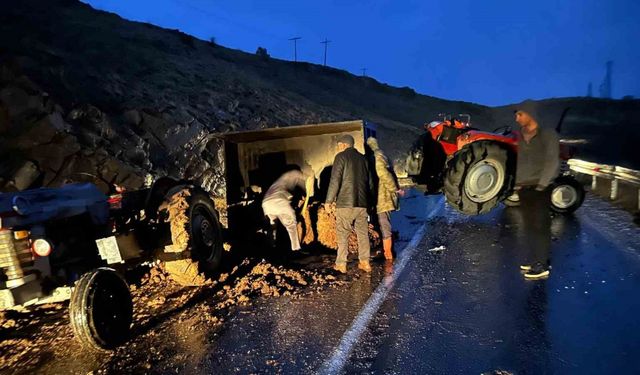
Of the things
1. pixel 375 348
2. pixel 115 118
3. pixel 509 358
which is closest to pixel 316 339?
pixel 375 348

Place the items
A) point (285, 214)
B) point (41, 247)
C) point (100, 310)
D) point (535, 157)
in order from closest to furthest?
1. point (41, 247)
2. point (100, 310)
3. point (285, 214)
4. point (535, 157)

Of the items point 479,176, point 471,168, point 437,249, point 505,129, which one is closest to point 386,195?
point 437,249

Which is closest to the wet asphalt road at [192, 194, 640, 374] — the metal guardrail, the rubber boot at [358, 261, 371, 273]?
the rubber boot at [358, 261, 371, 273]

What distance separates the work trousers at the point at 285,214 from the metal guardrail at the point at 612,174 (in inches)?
296

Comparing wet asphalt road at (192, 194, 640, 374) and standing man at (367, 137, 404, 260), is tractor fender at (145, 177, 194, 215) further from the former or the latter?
standing man at (367, 137, 404, 260)

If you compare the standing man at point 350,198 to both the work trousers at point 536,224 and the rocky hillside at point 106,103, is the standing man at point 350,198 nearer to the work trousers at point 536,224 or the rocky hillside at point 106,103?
the work trousers at point 536,224

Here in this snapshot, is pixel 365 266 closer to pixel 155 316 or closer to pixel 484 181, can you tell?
pixel 155 316

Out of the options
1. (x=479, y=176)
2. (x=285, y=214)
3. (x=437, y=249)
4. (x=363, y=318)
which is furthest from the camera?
(x=479, y=176)

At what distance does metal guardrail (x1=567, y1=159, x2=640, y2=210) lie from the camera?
9695 mm

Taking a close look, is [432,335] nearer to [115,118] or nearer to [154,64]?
[115,118]

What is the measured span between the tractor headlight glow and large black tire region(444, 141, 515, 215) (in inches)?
260

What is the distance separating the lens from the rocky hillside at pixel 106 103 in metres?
11.7

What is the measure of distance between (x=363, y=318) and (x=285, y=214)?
3.21m

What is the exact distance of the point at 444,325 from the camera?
14.0 ft
